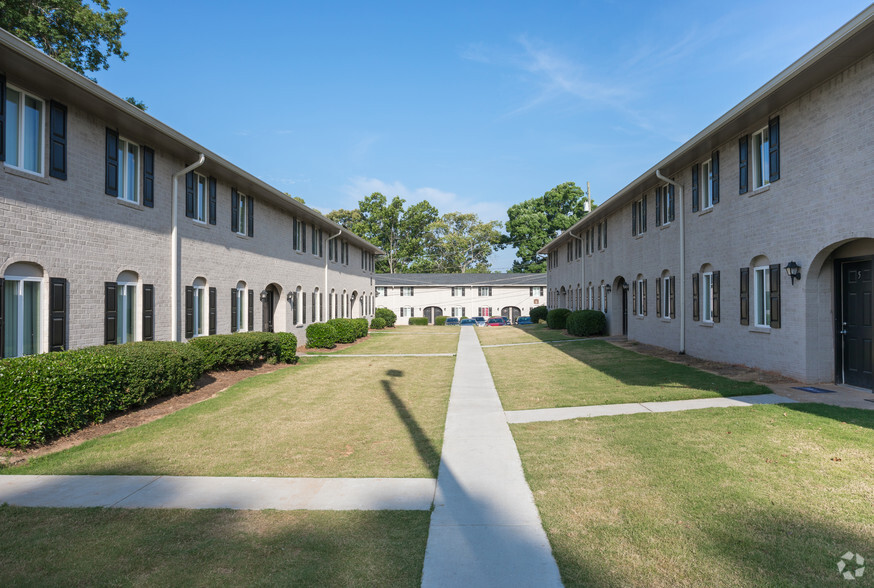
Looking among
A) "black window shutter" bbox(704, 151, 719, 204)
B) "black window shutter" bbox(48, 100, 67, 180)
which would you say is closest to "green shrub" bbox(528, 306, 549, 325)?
"black window shutter" bbox(704, 151, 719, 204)

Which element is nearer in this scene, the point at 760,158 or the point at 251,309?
the point at 760,158

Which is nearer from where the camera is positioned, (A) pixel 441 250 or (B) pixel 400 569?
(B) pixel 400 569

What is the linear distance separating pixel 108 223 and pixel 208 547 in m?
8.92

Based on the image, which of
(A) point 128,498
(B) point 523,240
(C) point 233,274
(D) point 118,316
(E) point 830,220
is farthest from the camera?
(B) point 523,240

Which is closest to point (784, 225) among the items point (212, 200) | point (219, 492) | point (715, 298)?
point (715, 298)

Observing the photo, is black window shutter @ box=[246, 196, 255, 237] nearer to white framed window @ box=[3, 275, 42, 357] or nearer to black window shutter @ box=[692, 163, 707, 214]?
white framed window @ box=[3, 275, 42, 357]

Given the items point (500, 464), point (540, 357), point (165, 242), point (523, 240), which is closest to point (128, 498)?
point (500, 464)

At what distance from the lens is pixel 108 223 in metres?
10.2

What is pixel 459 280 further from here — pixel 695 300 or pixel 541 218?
pixel 695 300

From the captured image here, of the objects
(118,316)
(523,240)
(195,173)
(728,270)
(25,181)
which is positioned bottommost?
(118,316)

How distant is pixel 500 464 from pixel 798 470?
125 inches

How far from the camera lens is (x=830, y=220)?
912 centimetres

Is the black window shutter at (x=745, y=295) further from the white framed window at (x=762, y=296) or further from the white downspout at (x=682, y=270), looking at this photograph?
the white downspout at (x=682, y=270)

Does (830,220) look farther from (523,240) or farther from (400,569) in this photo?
(523,240)
